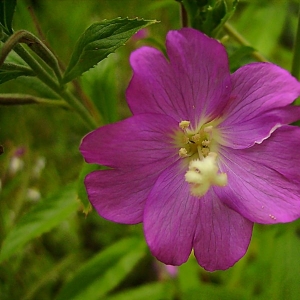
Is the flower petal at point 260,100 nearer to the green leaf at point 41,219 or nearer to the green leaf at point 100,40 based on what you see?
the green leaf at point 100,40

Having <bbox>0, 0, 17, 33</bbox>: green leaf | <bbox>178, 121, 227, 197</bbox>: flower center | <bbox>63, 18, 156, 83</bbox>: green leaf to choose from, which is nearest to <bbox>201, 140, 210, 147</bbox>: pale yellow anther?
<bbox>178, 121, 227, 197</bbox>: flower center

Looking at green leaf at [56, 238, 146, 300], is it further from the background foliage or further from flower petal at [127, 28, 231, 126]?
flower petal at [127, 28, 231, 126]

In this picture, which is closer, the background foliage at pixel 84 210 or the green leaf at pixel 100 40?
the green leaf at pixel 100 40

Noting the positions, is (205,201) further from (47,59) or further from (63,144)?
(63,144)

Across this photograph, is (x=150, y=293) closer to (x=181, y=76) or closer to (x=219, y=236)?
(x=219, y=236)

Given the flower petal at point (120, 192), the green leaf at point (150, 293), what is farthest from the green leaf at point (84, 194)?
the green leaf at point (150, 293)

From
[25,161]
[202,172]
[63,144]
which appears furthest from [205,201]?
[63,144]

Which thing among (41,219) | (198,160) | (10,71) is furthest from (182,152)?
(41,219)
